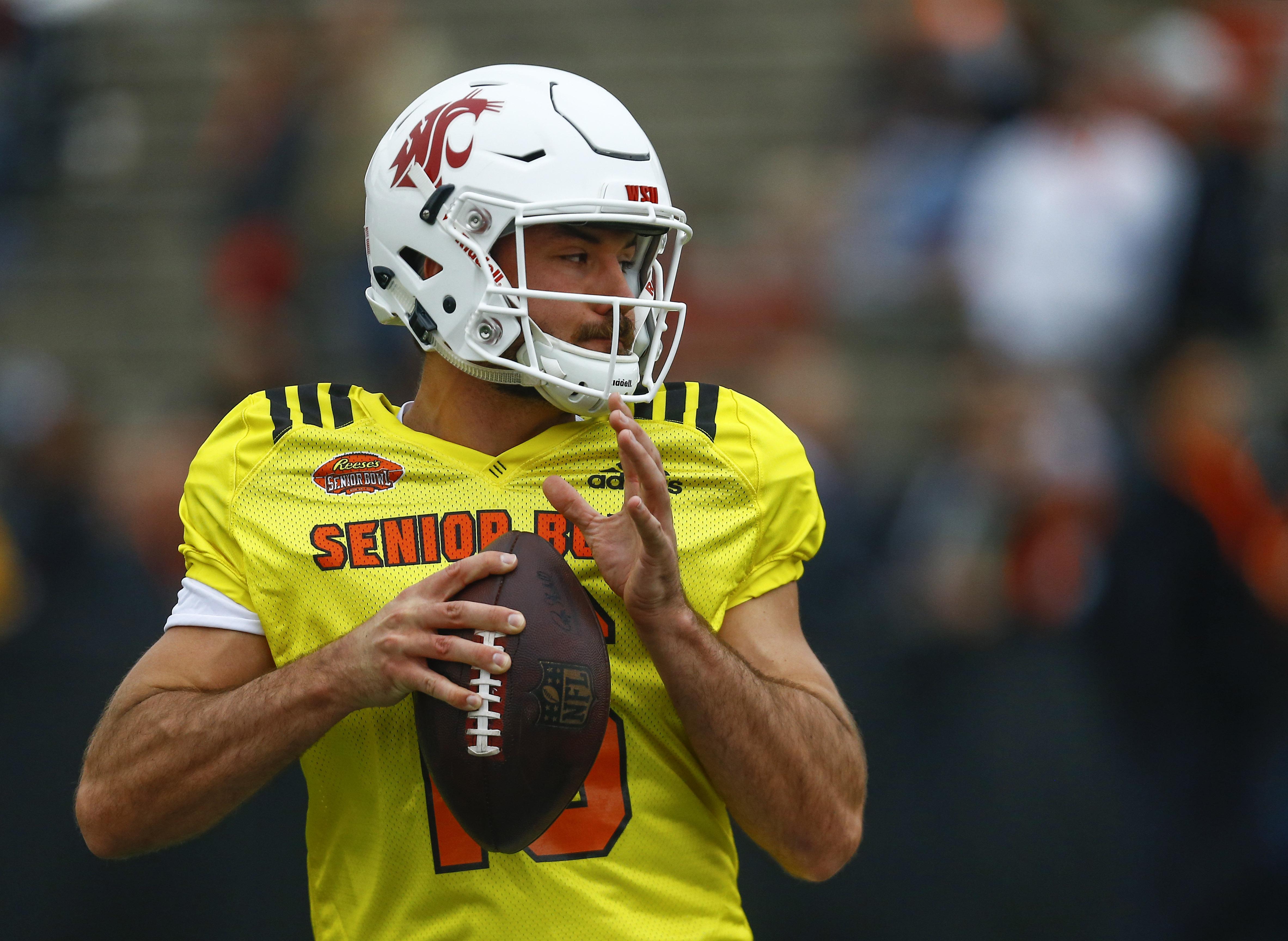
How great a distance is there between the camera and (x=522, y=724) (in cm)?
216

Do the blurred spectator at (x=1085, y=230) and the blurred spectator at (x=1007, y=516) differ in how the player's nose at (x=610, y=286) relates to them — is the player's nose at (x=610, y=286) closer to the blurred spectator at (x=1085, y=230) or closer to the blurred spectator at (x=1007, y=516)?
the blurred spectator at (x=1007, y=516)

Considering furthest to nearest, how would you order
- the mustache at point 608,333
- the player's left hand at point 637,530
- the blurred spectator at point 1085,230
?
the blurred spectator at point 1085,230, the mustache at point 608,333, the player's left hand at point 637,530

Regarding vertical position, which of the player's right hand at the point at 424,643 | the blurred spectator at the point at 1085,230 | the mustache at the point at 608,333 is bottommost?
the blurred spectator at the point at 1085,230

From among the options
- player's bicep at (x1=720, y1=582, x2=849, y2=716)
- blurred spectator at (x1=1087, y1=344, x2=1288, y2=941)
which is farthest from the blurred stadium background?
player's bicep at (x1=720, y1=582, x2=849, y2=716)

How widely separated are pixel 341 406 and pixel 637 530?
66 centimetres

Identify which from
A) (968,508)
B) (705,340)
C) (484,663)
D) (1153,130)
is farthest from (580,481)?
(1153,130)

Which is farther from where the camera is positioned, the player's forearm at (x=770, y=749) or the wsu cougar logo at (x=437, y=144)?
the wsu cougar logo at (x=437, y=144)

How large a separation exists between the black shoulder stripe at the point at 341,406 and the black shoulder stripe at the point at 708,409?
0.59 m

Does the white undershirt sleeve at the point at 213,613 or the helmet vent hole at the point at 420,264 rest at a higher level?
the helmet vent hole at the point at 420,264

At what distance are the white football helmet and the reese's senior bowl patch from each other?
0.22 meters

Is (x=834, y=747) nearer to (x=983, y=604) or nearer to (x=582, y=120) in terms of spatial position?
(x=582, y=120)

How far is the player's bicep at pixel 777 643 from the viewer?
2.53 metres

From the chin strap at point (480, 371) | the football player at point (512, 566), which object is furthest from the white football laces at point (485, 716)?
the chin strap at point (480, 371)

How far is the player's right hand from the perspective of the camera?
2139 millimetres
